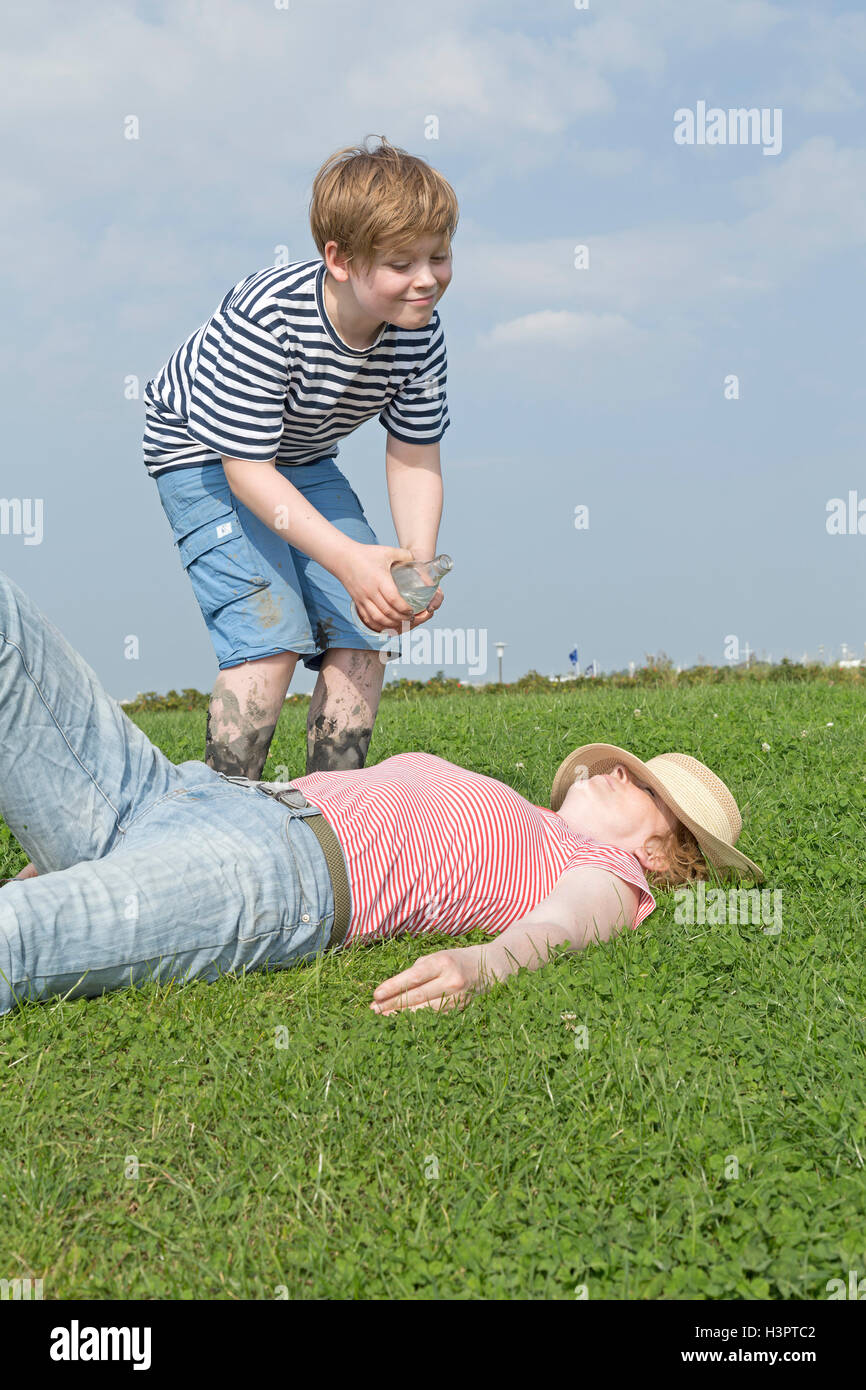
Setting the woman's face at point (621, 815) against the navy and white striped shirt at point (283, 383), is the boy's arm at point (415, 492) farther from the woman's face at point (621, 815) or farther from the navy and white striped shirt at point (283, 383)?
the woman's face at point (621, 815)

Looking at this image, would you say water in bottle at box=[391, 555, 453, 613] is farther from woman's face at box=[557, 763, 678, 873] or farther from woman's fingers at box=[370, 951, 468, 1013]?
woman's fingers at box=[370, 951, 468, 1013]

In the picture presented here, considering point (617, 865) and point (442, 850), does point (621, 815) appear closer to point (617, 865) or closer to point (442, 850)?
point (617, 865)

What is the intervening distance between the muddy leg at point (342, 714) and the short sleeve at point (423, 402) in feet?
3.49

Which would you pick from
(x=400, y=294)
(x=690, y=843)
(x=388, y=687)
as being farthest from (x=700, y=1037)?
(x=388, y=687)

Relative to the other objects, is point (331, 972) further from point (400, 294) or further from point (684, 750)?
point (684, 750)

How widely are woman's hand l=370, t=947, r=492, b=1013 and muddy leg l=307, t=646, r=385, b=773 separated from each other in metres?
1.98

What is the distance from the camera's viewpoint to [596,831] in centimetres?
461

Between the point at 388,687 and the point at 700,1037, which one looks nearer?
the point at 700,1037

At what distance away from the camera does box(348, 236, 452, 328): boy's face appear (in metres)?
4.52

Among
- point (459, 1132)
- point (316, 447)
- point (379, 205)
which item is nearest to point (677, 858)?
point (459, 1132)

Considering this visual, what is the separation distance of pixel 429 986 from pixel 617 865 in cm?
106

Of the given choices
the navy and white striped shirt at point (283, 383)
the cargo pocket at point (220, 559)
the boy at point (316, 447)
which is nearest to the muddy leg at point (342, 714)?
the boy at point (316, 447)

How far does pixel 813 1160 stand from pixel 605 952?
133cm

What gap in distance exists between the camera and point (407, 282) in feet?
14.9
